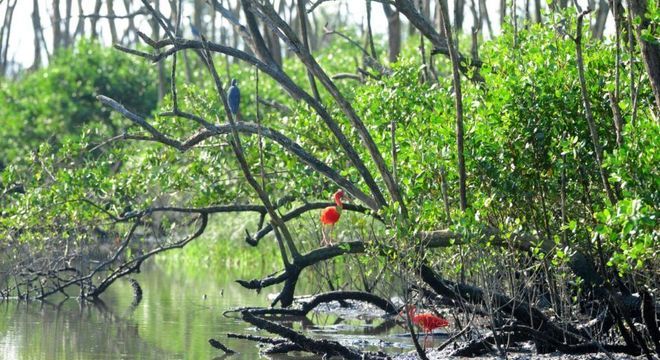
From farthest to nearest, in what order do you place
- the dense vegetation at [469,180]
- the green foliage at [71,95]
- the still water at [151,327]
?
1. the green foliage at [71,95]
2. the still water at [151,327]
3. the dense vegetation at [469,180]

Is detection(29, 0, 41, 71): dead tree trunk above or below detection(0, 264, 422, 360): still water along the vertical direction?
above

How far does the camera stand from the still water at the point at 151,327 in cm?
1070

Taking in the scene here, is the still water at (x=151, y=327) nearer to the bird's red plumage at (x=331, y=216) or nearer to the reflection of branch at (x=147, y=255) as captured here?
the reflection of branch at (x=147, y=255)

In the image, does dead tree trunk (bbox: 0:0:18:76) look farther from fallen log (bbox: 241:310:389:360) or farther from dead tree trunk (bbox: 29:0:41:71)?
fallen log (bbox: 241:310:389:360)

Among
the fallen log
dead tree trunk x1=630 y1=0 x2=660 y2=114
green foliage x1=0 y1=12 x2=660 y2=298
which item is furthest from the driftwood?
dead tree trunk x1=630 y1=0 x2=660 y2=114

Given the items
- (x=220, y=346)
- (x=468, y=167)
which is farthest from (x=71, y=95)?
(x=468, y=167)

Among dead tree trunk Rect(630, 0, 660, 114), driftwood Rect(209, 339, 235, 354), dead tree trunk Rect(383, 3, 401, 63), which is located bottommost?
driftwood Rect(209, 339, 235, 354)

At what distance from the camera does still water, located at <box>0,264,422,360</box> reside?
10.7m

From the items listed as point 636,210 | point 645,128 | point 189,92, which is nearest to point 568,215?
point 645,128

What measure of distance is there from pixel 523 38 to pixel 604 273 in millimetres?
2583

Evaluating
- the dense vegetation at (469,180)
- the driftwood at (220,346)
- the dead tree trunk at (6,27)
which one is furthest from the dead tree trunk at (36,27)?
the driftwood at (220,346)

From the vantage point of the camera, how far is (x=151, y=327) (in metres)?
12.5

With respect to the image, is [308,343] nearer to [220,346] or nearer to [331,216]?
[220,346]

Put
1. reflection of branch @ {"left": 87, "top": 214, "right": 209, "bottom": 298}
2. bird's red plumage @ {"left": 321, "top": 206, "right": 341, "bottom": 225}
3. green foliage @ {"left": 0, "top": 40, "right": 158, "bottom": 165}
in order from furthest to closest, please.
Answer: green foliage @ {"left": 0, "top": 40, "right": 158, "bottom": 165}
reflection of branch @ {"left": 87, "top": 214, "right": 209, "bottom": 298}
bird's red plumage @ {"left": 321, "top": 206, "right": 341, "bottom": 225}
